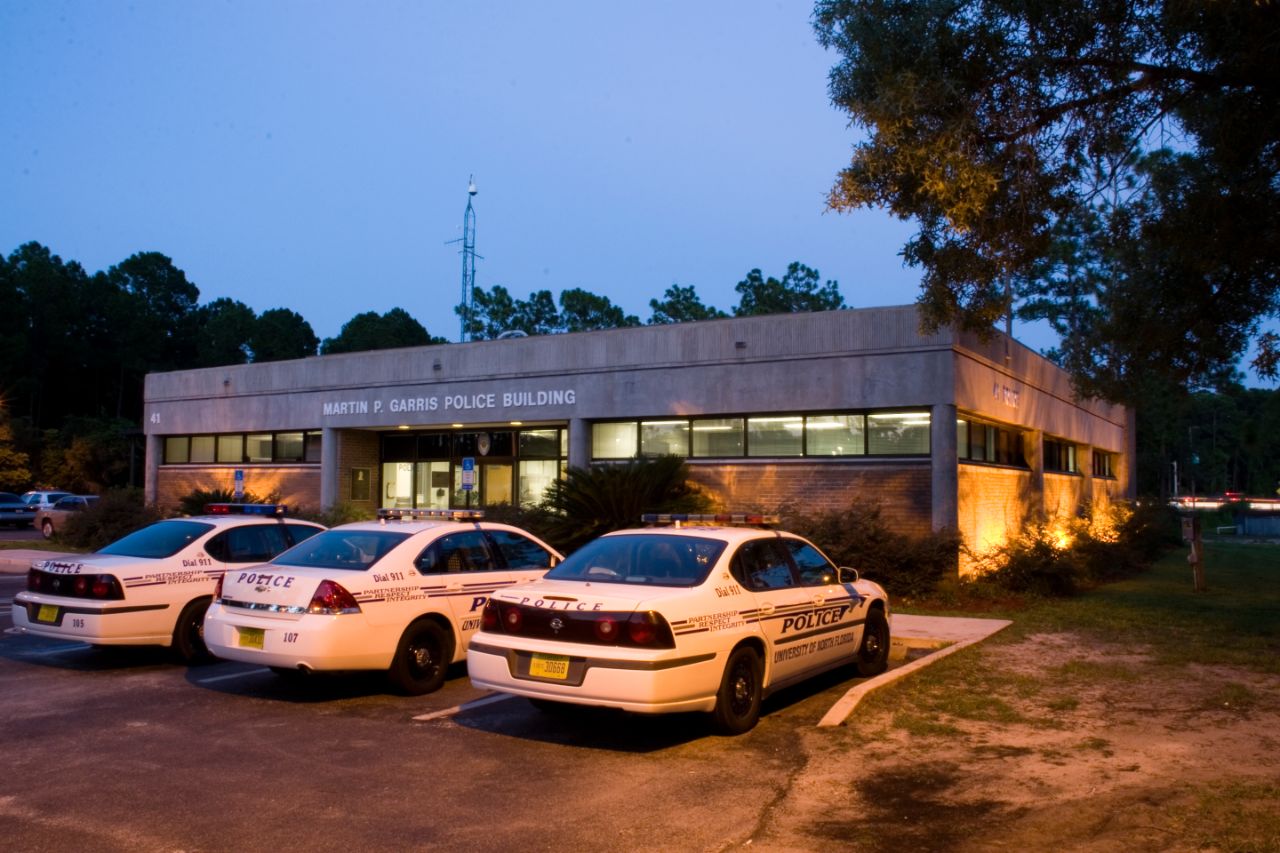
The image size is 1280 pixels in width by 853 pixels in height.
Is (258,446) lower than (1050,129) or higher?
lower

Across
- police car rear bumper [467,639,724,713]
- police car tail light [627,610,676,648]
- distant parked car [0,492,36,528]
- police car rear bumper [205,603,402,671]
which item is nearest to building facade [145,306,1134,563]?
police car rear bumper [467,639,724,713]

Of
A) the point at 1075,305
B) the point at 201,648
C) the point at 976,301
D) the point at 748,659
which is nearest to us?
the point at 748,659

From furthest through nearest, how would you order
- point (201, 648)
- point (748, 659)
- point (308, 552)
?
point (201, 648)
point (308, 552)
point (748, 659)

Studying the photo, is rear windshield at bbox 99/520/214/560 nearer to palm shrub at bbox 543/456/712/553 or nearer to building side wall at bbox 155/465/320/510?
palm shrub at bbox 543/456/712/553

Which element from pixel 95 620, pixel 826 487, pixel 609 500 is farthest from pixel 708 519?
pixel 826 487

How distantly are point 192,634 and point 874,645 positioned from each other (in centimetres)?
659

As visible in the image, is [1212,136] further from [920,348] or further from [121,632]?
[121,632]

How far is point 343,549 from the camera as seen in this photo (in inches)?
374

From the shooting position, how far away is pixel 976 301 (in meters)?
12.2

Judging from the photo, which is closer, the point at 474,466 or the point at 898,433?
the point at 898,433

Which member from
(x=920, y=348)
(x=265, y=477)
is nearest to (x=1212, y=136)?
(x=920, y=348)

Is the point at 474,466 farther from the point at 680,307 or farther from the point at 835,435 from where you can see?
the point at 680,307

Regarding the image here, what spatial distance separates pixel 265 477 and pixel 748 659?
23496 millimetres

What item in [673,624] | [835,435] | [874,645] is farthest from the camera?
[835,435]
